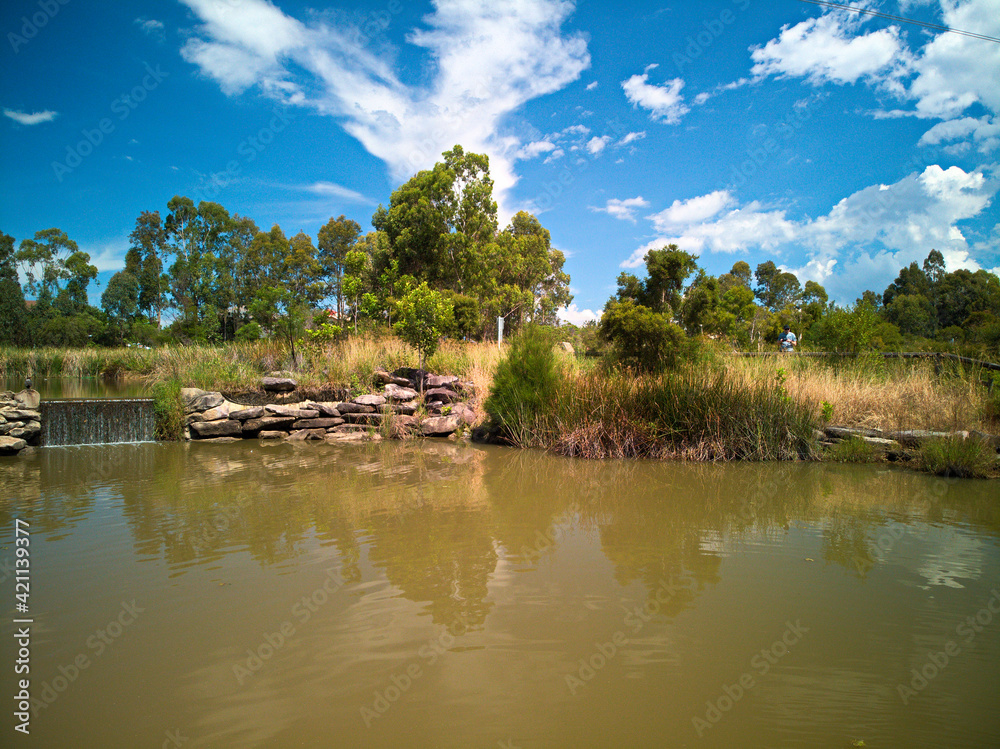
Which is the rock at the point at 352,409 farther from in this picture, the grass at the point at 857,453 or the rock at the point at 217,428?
the grass at the point at 857,453

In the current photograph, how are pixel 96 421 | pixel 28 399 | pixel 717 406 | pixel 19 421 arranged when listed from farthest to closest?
pixel 96 421, pixel 28 399, pixel 19 421, pixel 717 406

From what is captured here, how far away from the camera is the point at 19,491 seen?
546cm

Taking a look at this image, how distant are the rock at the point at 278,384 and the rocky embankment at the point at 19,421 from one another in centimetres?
388

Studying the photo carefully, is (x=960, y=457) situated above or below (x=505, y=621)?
above

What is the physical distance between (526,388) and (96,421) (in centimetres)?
870

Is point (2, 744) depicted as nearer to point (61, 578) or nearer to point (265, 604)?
point (265, 604)

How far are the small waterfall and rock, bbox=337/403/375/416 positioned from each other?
3838 mm

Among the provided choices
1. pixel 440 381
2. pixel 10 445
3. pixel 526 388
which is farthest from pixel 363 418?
pixel 10 445

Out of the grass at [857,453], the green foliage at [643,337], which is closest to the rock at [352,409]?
the green foliage at [643,337]

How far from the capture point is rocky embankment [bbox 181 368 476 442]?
9.89 m

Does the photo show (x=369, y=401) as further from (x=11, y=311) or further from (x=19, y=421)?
(x=11, y=311)

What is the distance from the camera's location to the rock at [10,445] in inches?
312

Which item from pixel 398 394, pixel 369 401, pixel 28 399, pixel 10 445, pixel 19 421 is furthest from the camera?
pixel 398 394

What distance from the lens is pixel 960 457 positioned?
257 inches
